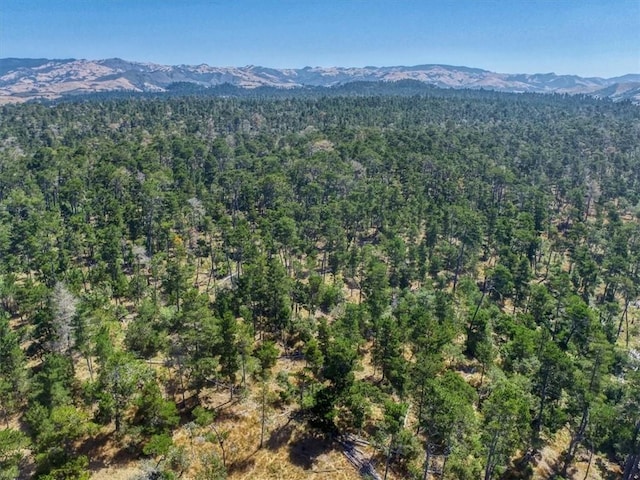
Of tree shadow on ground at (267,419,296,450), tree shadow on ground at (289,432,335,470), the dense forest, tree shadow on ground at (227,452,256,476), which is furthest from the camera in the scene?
tree shadow on ground at (267,419,296,450)

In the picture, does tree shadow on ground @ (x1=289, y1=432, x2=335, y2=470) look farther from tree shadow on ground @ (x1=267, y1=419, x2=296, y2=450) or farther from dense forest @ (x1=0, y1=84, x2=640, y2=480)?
tree shadow on ground @ (x1=267, y1=419, x2=296, y2=450)

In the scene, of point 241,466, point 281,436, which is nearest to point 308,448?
point 281,436

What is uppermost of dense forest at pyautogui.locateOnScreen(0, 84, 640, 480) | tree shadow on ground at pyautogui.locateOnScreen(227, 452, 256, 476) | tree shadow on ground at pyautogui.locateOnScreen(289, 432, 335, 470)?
dense forest at pyautogui.locateOnScreen(0, 84, 640, 480)

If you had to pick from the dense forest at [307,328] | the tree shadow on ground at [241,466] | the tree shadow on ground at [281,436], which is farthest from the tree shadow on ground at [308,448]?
the tree shadow on ground at [241,466]

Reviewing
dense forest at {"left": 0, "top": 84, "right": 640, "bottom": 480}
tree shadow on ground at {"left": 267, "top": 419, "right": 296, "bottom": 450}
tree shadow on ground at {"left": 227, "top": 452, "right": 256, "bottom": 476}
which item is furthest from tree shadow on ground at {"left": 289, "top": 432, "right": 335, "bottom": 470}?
tree shadow on ground at {"left": 227, "top": 452, "right": 256, "bottom": 476}

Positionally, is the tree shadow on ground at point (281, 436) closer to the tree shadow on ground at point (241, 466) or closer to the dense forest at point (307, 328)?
the dense forest at point (307, 328)

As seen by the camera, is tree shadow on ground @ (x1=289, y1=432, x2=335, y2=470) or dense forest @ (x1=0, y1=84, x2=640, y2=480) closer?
dense forest @ (x1=0, y1=84, x2=640, y2=480)

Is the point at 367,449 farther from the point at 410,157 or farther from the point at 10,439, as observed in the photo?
the point at 410,157
